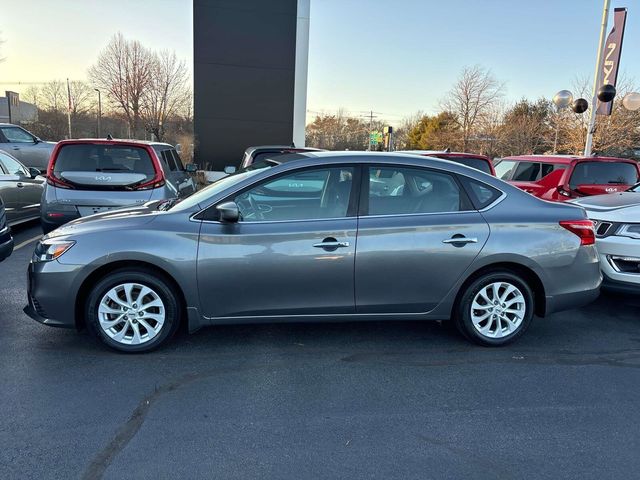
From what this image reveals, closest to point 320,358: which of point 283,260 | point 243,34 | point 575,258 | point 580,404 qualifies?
point 283,260

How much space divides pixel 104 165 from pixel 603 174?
318 inches

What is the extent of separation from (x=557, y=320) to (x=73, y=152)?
20.7 feet

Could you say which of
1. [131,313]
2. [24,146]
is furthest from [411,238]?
[24,146]

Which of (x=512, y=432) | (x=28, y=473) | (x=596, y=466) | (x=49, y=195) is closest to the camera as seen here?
(x=28, y=473)

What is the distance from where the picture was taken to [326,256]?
3820mm

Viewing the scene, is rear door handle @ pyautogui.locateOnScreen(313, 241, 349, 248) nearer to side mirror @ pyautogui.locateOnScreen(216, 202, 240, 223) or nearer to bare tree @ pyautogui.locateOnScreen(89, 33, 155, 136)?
side mirror @ pyautogui.locateOnScreen(216, 202, 240, 223)

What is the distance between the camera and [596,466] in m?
2.67

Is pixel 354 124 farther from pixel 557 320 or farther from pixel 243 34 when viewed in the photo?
pixel 557 320

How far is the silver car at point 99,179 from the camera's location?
6312mm

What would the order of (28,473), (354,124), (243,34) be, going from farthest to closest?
(354,124), (243,34), (28,473)

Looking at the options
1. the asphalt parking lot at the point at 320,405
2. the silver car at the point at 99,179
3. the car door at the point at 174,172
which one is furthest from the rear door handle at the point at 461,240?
the car door at the point at 174,172

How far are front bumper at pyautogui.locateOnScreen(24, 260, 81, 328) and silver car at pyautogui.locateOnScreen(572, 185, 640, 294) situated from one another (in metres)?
5.09

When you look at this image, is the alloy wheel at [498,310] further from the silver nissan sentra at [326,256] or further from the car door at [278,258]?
the car door at [278,258]

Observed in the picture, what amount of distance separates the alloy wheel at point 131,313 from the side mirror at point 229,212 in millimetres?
825
